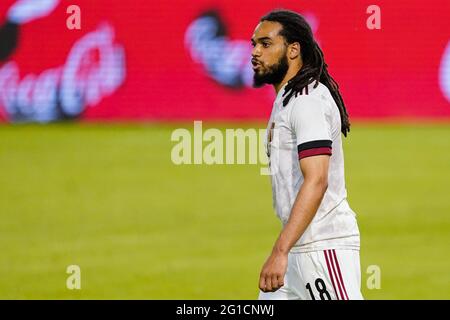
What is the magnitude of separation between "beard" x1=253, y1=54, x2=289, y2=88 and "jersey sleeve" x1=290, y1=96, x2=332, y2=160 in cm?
29

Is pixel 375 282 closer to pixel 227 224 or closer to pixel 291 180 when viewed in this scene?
pixel 227 224

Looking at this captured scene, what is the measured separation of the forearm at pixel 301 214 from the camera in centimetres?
555

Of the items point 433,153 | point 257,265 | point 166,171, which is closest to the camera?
point 257,265

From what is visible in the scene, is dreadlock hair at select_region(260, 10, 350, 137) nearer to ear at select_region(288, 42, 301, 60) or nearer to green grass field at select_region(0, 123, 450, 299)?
ear at select_region(288, 42, 301, 60)

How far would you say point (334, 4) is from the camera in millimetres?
25391

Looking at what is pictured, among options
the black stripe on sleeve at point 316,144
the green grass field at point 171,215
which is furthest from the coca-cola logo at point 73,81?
the black stripe on sleeve at point 316,144

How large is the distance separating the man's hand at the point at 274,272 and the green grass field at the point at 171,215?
198 inches

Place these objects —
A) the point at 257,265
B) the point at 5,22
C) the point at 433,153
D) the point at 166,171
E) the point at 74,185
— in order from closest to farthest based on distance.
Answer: the point at 257,265, the point at 74,185, the point at 166,171, the point at 433,153, the point at 5,22

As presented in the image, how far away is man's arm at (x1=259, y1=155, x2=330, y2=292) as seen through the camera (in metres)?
5.50

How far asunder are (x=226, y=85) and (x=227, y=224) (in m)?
10.5

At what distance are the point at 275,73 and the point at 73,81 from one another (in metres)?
19.1

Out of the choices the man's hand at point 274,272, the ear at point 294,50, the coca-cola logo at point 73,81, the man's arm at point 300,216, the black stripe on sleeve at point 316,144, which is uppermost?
the coca-cola logo at point 73,81

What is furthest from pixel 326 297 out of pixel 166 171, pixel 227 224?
pixel 166 171

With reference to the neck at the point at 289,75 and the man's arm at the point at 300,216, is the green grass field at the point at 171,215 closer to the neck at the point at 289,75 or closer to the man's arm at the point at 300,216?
the neck at the point at 289,75
